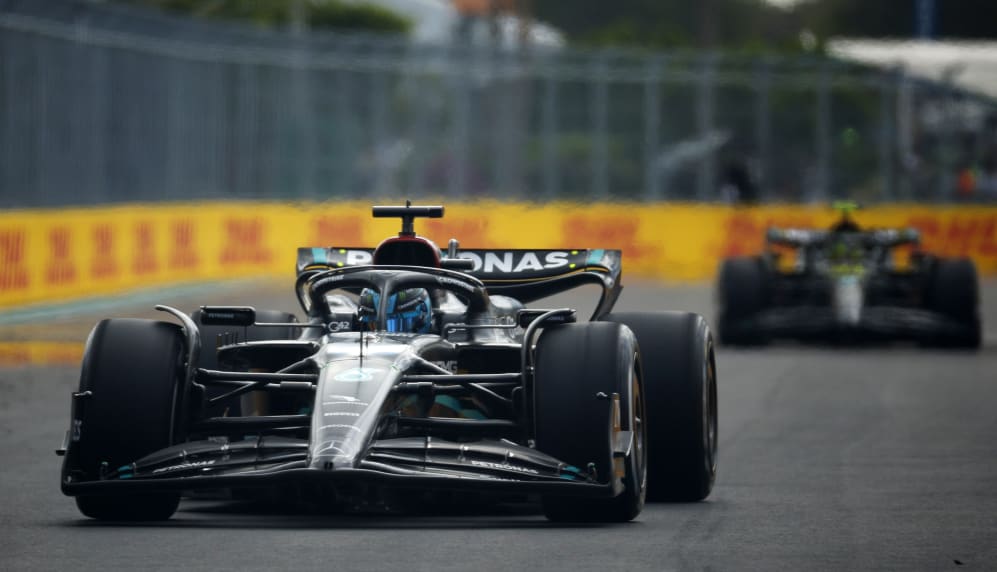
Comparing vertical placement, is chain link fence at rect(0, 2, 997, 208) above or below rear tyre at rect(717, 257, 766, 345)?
above

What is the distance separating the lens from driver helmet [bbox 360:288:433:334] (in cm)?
984

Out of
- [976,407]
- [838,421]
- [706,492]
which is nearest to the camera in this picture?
[706,492]

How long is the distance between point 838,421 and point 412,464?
682 cm

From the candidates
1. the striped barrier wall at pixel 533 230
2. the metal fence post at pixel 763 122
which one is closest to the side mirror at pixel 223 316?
the striped barrier wall at pixel 533 230

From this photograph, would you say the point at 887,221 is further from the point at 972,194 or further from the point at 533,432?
the point at 533,432

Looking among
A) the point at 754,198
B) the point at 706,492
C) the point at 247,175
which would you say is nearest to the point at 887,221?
the point at 754,198

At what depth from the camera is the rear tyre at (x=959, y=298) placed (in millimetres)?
21766

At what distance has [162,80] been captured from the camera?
34250mm

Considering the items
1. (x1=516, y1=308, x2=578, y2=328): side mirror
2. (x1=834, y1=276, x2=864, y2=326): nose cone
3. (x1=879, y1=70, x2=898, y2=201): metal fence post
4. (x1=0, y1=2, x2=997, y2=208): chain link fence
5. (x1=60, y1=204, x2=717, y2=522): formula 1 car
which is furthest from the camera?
(x1=879, y1=70, x2=898, y2=201): metal fence post

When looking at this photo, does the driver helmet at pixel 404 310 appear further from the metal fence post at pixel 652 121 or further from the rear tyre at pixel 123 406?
the metal fence post at pixel 652 121

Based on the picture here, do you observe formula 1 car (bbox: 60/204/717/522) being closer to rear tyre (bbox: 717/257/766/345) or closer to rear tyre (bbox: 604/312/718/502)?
rear tyre (bbox: 604/312/718/502)

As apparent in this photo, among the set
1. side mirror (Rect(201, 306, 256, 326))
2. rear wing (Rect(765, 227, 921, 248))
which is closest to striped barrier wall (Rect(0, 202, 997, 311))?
rear wing (Rect(765, 227, 921, 248))

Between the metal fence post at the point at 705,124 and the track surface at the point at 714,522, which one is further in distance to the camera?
the metal fence post at the point at 705,124

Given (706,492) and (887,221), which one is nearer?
(706,492)
